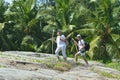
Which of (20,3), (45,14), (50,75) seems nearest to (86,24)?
(45,14)

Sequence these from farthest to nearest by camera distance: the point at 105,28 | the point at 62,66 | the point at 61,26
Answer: the point at 61,26, the point at 105,28, the point at 62,66

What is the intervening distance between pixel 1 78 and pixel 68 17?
1955 centimetres

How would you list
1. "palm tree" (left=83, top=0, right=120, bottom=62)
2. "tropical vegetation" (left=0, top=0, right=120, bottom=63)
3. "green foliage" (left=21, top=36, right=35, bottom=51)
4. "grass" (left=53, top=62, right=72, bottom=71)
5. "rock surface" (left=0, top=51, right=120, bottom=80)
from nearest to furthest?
"rock surface" (left=0, top=51, right=120, bottom=80) < "grass" (left=53, top=62, right=72, bottom=71) < "palm tree" (left=83, top=0, right=120, bottom=62) < "tropical vegetation" (left=0, top=0, right=120, bottom=63) < "green foliage" (left=21, top=36, right=35, bottom=51)

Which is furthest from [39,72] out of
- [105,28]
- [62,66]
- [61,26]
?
[61,26]

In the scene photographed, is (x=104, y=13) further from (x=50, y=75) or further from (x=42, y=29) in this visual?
(x=50, y=75)

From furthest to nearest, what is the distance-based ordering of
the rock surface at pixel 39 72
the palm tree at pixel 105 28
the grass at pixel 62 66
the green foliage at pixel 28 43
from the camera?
the green foliage at pixel 28 43, the palm tree at pixel 105 28, the grass at pixel 62 66, the rock surface at pixel 39 72

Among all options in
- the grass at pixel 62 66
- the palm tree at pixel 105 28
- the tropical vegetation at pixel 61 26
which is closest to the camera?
the grass at pixel 62 66

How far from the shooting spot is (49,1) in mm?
43219

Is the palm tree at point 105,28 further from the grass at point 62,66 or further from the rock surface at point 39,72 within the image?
the grass at point 62,66

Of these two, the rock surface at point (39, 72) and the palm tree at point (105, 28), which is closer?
the rock surface at point (39, 72)

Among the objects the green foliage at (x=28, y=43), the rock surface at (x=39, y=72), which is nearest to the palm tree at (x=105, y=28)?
the green foliage at (x=28, y=43)

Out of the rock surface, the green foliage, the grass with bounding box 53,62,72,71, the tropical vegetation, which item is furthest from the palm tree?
the grass with bounding box 53,62,72,71

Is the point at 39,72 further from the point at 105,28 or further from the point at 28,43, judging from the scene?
the point at 28,43

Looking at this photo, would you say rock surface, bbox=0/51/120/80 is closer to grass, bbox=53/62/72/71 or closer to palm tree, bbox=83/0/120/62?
grass, bbox=53/62/72/71
